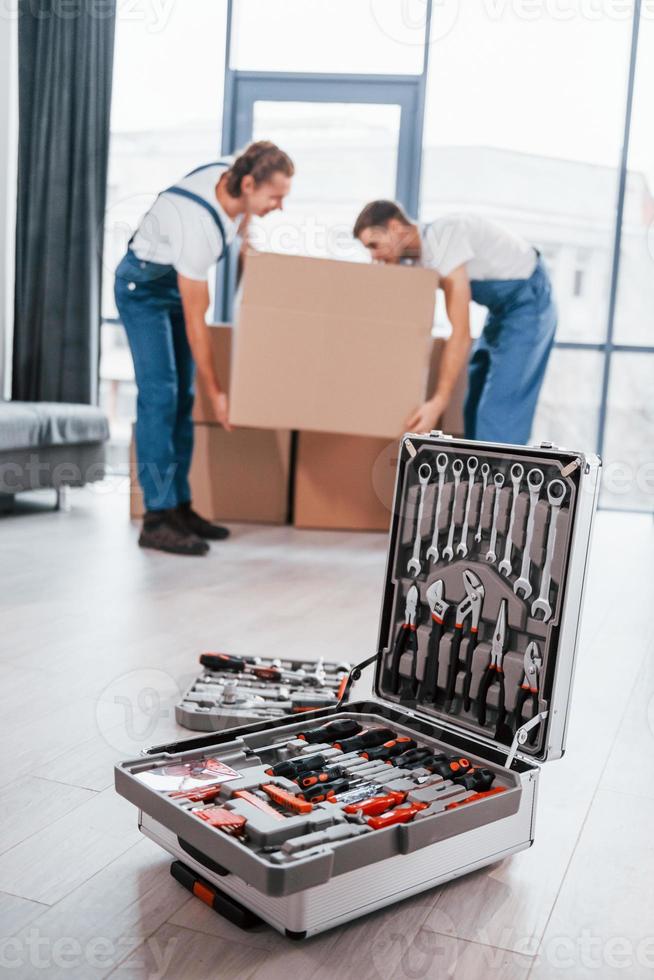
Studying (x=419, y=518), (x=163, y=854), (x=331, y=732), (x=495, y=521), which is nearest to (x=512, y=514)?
(x=495, y=521)

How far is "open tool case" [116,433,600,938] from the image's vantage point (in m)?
0.94

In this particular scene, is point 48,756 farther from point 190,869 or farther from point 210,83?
point 210,83

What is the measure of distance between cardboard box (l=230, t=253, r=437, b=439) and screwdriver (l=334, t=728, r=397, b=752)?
1739mm

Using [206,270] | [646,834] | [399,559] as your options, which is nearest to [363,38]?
[206,270]

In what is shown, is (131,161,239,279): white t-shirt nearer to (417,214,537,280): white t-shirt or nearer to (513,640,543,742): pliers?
(417,214,537,280): white t-shirt

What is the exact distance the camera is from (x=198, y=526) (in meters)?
3.21

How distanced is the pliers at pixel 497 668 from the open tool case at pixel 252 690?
0.28 metres

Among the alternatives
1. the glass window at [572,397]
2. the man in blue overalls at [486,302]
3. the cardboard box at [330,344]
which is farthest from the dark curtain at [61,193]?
the glass window at [572,397]

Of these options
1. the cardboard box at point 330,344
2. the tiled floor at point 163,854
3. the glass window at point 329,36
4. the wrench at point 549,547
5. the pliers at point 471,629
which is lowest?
the tiled floor at point 163,854

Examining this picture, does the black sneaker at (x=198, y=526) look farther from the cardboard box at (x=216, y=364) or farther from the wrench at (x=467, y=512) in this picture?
the wrench at (x=467, y=512)

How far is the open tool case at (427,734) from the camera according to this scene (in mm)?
943

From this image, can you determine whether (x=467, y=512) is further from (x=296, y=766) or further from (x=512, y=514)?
(x=296, y=766)

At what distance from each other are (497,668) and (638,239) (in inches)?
151

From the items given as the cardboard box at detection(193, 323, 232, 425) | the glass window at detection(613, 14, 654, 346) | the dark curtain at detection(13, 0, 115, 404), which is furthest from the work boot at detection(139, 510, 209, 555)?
the glass window at detection(613, 14, 654, 346)
